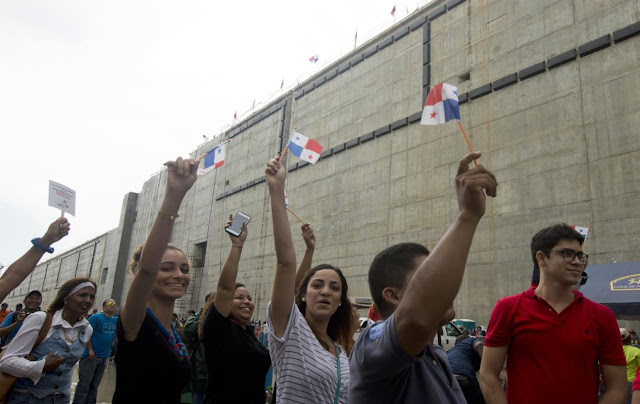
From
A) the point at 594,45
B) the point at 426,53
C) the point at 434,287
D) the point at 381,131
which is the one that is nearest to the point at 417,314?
the point at 434,287

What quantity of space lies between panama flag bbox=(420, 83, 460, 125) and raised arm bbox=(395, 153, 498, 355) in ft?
5.40

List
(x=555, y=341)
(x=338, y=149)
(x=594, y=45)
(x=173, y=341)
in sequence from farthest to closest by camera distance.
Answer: (x=338, y=149) → (x=594, y=45) → (x=173, y=341) → (x=555, y=341)

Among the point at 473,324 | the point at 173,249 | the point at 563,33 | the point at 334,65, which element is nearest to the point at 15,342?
the point at 173,249

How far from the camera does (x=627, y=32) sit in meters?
13.8

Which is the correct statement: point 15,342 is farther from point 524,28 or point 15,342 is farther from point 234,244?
point 524,28

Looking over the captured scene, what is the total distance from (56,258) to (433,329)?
3006 inches

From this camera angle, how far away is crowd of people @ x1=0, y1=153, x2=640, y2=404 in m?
1.47

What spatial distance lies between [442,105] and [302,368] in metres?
1.85

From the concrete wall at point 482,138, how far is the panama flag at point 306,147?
1078cm

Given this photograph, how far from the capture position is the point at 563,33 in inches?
604

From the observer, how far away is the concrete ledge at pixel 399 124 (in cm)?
1992

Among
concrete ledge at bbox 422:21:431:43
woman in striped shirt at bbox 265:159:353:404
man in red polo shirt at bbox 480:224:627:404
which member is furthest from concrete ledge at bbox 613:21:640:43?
woman in striped shirt at bbox 265:159:353:404

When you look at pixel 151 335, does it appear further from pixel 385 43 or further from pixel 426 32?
pixel 385 43

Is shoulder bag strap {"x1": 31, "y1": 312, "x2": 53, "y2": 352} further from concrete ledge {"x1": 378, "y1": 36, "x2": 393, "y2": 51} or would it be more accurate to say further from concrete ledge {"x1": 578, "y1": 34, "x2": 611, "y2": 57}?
concrete ledge {"x1": 378, "y1": 36, "x2": 393, "y2": 51}
